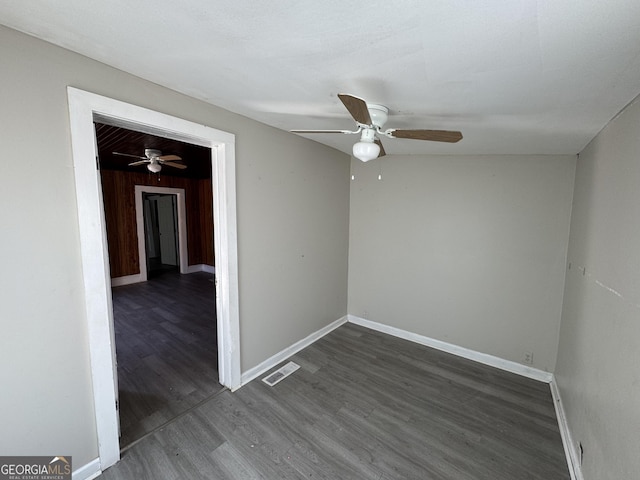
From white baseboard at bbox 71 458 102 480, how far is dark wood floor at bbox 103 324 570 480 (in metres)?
0.06

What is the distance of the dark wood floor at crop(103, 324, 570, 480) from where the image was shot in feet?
5.77

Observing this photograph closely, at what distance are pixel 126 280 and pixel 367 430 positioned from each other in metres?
5.66

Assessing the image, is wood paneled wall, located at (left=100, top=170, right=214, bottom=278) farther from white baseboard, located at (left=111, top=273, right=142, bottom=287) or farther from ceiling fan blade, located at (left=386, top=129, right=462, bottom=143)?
ceiling fan blade, located at (left=386, top=129, right=462, bottom=143)

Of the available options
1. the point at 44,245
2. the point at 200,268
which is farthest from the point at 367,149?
the point at 200,268

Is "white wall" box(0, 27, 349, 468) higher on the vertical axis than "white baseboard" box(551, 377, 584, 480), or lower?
higher

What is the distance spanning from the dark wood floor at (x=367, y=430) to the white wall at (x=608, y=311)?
1.34 feet

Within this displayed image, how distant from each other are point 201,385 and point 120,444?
2.33 feet

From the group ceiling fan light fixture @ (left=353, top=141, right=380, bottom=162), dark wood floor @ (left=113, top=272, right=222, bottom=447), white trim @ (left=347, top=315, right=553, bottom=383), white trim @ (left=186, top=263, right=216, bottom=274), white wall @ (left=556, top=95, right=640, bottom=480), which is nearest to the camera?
white wall @ (left=556, top=95, right=640, bottom=480)

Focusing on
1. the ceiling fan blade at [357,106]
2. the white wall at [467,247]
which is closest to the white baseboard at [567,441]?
the white wall at [467,247]

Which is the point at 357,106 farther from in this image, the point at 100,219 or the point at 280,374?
the point at 280,374

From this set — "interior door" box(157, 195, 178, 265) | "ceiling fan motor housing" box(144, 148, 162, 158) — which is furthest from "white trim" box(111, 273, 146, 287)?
"ceiling fan motor housing" box(144, 148, 162, 158)

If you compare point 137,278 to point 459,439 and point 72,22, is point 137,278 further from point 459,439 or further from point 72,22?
point 459,439

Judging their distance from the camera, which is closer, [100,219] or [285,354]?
[100,219]

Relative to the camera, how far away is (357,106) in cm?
136
